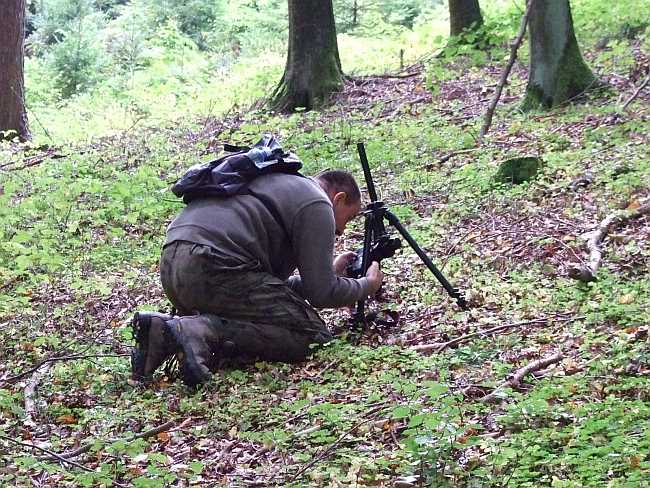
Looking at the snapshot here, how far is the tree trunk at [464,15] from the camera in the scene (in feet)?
47.7

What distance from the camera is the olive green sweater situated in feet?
16.8

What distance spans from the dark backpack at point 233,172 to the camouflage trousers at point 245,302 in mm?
362

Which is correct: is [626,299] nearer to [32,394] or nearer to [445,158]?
[32,394]

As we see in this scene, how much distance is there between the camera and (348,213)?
18.1 ft

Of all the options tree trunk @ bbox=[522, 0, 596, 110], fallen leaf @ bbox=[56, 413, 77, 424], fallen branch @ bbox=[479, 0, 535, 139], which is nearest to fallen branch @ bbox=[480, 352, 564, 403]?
fallen leaf @ bbox=[56, 413, 77, 424]

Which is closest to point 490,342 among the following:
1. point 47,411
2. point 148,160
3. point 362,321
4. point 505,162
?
point 362,321

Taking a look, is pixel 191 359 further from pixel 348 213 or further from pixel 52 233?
pixel 52 233

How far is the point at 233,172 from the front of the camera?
5281mm

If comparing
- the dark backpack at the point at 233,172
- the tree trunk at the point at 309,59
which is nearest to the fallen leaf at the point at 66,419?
the dark backpack at the point at 233,172

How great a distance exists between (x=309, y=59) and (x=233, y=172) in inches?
307

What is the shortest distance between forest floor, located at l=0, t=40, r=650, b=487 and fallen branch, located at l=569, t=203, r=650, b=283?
6 centimetres

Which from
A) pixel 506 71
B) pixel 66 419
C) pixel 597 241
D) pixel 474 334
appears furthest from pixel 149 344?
pixel 506 71

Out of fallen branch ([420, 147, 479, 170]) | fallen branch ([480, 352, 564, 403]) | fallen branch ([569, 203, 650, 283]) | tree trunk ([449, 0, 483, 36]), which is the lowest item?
fallen branch ([480, 352, 564, 403])

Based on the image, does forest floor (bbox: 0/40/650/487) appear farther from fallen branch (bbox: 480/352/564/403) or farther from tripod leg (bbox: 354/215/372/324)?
tripod leg (bbox: 354/215/372/324)
